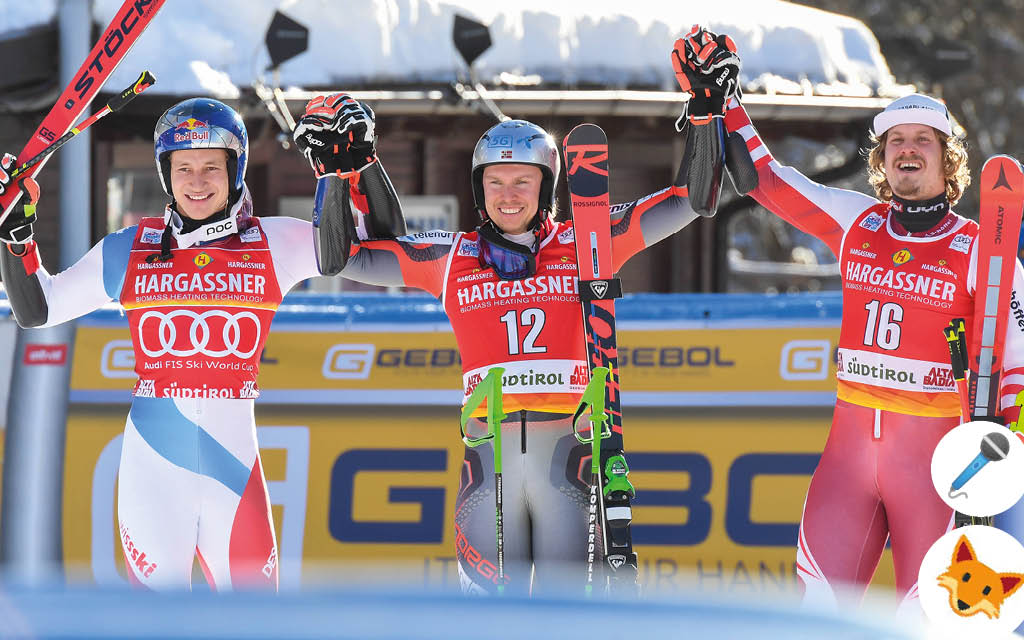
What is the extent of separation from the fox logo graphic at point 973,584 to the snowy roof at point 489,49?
6163mm

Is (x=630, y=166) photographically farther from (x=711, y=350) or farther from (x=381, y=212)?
(x=381, y=212)

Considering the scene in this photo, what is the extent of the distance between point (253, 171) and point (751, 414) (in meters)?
5.95

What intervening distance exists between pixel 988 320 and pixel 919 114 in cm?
75

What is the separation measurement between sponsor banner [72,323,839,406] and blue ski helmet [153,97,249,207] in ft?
4.77

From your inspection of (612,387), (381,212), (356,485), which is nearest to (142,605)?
(612,387)

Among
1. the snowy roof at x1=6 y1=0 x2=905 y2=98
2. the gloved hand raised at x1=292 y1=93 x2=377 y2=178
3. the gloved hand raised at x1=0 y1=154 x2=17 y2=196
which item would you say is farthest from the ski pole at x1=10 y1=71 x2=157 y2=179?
the snowy roof at x1=6 y1=0 x2=905 y2=98

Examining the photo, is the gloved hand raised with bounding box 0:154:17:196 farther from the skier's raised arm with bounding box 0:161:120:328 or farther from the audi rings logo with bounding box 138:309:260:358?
the audi rings logo with bounding box 138:309:260:358

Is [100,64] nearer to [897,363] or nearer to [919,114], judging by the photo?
[919,114]

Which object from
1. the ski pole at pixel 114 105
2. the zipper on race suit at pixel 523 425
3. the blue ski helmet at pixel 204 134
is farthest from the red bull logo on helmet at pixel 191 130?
the zipper on race suit at pixel 523 425

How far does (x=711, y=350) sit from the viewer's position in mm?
5664

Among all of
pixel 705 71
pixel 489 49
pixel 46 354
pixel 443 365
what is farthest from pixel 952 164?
pixel 489 49

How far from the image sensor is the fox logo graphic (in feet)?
12.5

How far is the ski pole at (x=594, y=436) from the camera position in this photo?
13.3 ft

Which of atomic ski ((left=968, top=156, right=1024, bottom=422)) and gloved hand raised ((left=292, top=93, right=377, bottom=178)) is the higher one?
gloved hand raised ((left=292, top=93, right=377, bottom=178))
